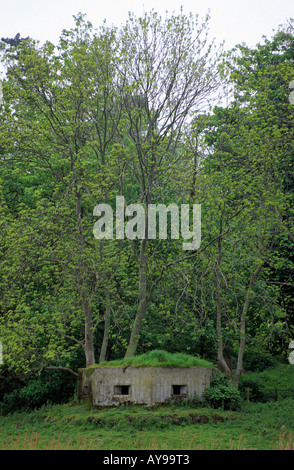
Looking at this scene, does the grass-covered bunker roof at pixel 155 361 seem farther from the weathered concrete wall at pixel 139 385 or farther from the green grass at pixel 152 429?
the green grass at pixel 152 429

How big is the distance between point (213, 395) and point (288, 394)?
618cm

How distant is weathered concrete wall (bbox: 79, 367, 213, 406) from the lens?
1720 cm

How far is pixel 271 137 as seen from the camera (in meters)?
20.9

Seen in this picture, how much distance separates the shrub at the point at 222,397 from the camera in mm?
17766

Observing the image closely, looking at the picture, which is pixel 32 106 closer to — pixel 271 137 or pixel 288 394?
pixel 271 137

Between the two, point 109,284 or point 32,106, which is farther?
point 32,106

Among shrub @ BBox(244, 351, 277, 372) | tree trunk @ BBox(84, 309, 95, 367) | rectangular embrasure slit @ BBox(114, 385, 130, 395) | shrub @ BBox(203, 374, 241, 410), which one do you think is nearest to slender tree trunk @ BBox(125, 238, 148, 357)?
tree trunk @ BBox(84, 309, 95, 367)

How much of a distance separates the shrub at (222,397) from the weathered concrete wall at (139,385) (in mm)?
379

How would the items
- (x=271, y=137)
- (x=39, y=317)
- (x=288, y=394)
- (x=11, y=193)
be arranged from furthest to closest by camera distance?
1. (x=11, y=193)
2. (x=288, y=394)
3. (x=271, y=137)
4. (x=39, y=317)

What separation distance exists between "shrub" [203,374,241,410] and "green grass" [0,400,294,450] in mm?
474

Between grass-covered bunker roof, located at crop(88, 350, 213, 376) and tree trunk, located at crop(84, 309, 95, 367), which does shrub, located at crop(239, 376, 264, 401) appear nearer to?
grass-covered bunker roof, located at crop(88, 350, 213, 376)

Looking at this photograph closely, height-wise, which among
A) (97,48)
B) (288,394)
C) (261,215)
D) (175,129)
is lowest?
(288,394)

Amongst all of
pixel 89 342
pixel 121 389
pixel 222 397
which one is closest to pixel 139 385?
pixel 121 389
